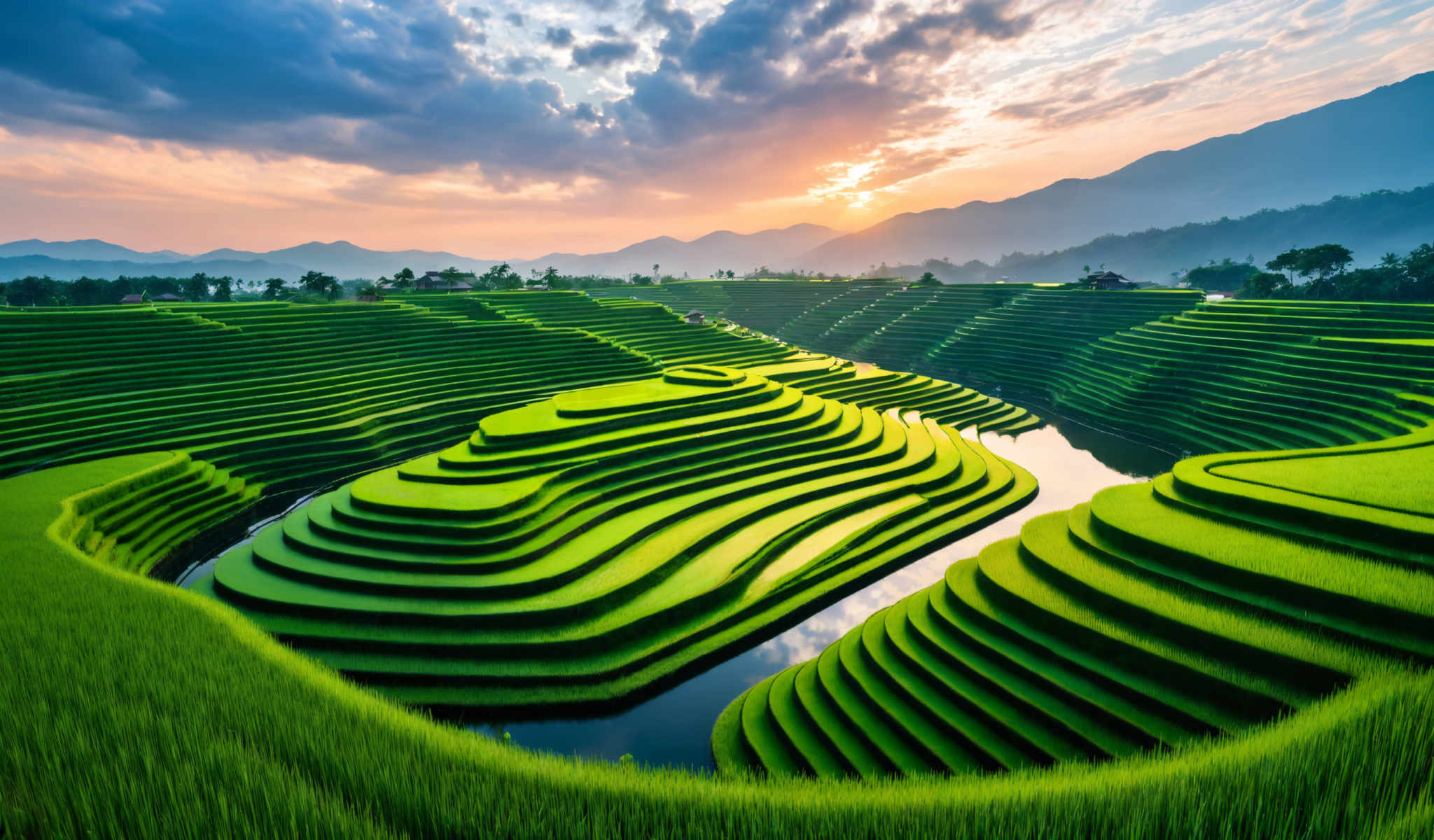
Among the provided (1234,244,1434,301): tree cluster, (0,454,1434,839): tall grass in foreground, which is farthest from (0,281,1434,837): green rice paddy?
(1234,244,1434,301): tree cluster

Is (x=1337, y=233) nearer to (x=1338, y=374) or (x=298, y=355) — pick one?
(x=1338, y=374)

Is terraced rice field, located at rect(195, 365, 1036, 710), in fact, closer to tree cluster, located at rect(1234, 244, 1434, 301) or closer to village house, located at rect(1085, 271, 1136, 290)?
village house, located at rect(1085, 271, 1136, 290)

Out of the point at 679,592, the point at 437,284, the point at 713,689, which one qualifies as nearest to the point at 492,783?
the point at 713,689

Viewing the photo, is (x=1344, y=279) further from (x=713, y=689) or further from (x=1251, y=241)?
(x=1251, y=241)

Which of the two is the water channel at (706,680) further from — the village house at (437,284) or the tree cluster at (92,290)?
the tree cluster at (92,290)

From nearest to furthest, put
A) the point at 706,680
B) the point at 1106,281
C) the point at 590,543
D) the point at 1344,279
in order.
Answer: the point at 706,680 → the point at 590,543 → the point at 1344,279 → the point at 1106,281

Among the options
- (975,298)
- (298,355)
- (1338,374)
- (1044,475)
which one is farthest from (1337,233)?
(298,355)

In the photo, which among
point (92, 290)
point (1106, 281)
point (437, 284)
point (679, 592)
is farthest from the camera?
point (437, 284)
